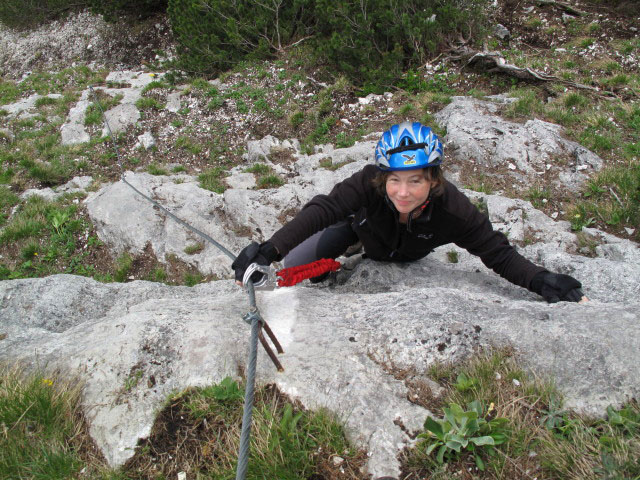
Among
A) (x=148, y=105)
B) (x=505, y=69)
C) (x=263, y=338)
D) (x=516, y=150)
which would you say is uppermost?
(x=263, y=338)

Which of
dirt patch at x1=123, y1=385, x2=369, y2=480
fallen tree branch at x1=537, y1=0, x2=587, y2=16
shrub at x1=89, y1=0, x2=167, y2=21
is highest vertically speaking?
shrub at x1=89, y1=0, x2=167, y2=21

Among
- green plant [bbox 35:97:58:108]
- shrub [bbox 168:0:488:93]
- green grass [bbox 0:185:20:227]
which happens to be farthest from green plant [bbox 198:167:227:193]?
green plant [bbox 35:97:58:108]

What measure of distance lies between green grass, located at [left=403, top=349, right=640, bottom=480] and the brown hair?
1.71 meters

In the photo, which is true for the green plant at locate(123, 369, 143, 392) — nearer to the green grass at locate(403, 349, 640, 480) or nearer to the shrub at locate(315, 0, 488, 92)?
the green grass at locate(403, 349, 640, 480)

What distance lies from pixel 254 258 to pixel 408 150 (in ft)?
5.38

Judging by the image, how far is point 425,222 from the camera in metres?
3.95

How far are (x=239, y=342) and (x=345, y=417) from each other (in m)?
1.04

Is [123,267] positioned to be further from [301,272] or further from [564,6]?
[564,6]

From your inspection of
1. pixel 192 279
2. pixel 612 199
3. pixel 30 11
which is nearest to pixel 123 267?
pixel 192 279

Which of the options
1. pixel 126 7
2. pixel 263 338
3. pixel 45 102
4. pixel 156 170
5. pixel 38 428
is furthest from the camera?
pixel 126 7

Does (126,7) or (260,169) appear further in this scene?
(126,7)

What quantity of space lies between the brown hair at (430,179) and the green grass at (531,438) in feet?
5.61

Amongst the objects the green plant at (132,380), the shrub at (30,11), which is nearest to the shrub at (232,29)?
the shrub at (30,11)

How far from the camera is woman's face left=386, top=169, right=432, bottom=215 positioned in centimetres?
358
